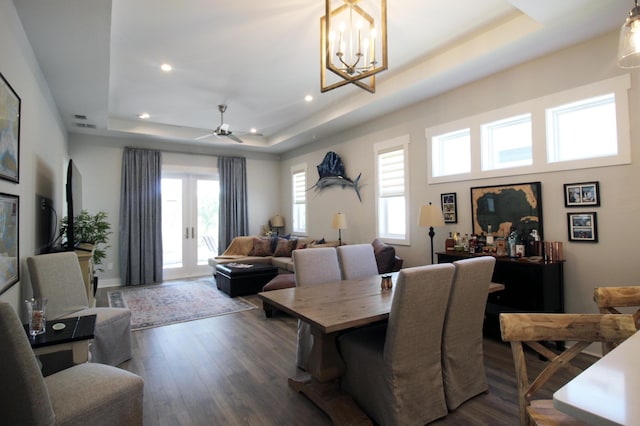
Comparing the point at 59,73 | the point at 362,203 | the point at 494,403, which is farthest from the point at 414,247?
the point at 59,73

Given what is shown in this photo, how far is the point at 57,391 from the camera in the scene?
158 cm

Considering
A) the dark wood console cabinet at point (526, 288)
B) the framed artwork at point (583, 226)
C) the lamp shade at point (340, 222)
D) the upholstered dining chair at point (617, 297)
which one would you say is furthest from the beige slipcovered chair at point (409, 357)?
the lamp shade at point (340, 222)

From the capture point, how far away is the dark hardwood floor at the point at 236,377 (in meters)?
2.16

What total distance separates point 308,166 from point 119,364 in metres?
4.99

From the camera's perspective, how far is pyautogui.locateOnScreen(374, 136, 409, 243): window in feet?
15.8

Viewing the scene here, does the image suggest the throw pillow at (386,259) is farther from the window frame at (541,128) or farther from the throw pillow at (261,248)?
the throw pillow at (261,248)

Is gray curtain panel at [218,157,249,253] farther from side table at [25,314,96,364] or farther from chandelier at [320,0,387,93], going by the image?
side table at [25,314,96,364]

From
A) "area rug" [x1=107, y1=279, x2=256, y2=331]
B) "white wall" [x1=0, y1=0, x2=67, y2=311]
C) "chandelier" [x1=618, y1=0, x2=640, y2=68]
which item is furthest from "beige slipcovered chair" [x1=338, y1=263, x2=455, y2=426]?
"area rug" [x1=107, y1=279, x2=256, y2=331]

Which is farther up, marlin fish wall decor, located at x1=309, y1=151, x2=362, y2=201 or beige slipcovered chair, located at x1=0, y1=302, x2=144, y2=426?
marlin fish wall decor, located at x1=309, y1=151, x2=362, y2=201

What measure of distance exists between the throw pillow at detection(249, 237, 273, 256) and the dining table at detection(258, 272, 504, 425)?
425 centimetres

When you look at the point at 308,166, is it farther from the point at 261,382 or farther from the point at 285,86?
the point at 261,382

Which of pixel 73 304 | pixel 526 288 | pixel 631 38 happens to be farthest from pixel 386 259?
pixel 73 304

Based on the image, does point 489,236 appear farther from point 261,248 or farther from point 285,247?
point 261,248

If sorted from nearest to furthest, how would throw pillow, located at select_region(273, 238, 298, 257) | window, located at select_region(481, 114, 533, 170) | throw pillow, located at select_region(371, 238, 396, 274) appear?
window, located at select_region(481, 114, 533, 170) → throw pillow, located at select_region(371, 238, 396, 274) → throw pillow, located at select_region(273, 238, 298, 257)
